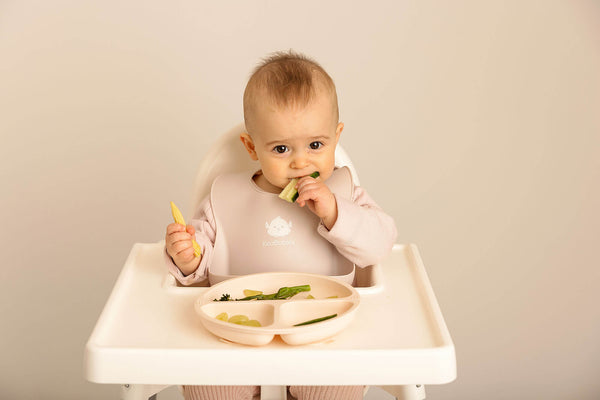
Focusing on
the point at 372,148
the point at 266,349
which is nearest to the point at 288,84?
the point at 266,349

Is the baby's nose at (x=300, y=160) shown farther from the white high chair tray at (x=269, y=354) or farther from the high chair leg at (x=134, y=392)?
the high chair leg at (x=134, y=392)

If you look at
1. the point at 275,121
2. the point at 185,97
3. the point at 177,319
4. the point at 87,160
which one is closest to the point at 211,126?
the point at 185,97

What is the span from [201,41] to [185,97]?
182mm

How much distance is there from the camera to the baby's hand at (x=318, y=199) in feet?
5.04

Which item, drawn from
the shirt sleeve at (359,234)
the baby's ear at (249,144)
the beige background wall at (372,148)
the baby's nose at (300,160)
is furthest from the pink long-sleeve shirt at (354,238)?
the beige background wall at (372,148)

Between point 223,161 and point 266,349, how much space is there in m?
0.70

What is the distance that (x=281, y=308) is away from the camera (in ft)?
4.33

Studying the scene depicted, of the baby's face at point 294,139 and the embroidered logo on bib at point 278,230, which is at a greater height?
the baby's face at point 294,139

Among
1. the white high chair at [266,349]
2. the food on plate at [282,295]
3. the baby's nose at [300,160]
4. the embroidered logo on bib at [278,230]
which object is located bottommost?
the white high chair at [266,349]

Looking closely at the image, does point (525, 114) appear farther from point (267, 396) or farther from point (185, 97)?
point (267, 396)

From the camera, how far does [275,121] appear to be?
158cm

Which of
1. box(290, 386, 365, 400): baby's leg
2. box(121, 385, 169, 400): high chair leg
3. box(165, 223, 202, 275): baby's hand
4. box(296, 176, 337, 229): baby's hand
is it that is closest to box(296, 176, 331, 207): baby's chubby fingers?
box(296, 176, 337, 229): baby's hand

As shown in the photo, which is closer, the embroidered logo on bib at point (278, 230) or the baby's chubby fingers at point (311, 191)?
the baby's chubby fingers at point (311, 191)

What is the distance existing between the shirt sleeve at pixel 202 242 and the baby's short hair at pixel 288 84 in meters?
0.23
